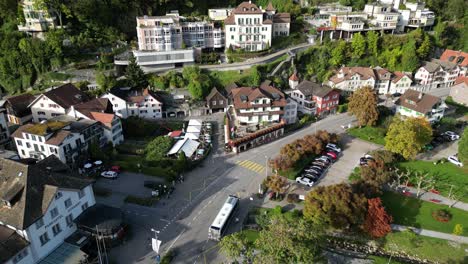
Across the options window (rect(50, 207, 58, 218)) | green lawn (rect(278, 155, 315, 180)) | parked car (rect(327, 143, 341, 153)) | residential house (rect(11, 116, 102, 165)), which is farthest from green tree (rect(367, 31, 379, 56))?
window (rect(50, 207, 58, 218))

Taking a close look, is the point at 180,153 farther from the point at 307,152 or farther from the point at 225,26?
the point at 225,26

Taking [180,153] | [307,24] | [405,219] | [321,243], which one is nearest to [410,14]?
[307,24]

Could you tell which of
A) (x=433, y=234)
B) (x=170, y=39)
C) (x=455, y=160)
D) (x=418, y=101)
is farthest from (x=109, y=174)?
(x=418, y=101)

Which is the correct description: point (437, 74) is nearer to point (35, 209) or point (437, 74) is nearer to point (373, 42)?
point (373, 42)

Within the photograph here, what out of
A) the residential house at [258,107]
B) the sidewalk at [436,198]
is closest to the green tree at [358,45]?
the residential house at [258,107]

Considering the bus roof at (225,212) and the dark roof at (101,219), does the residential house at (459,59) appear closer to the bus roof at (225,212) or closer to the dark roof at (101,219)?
the bus roof at (225,212)
